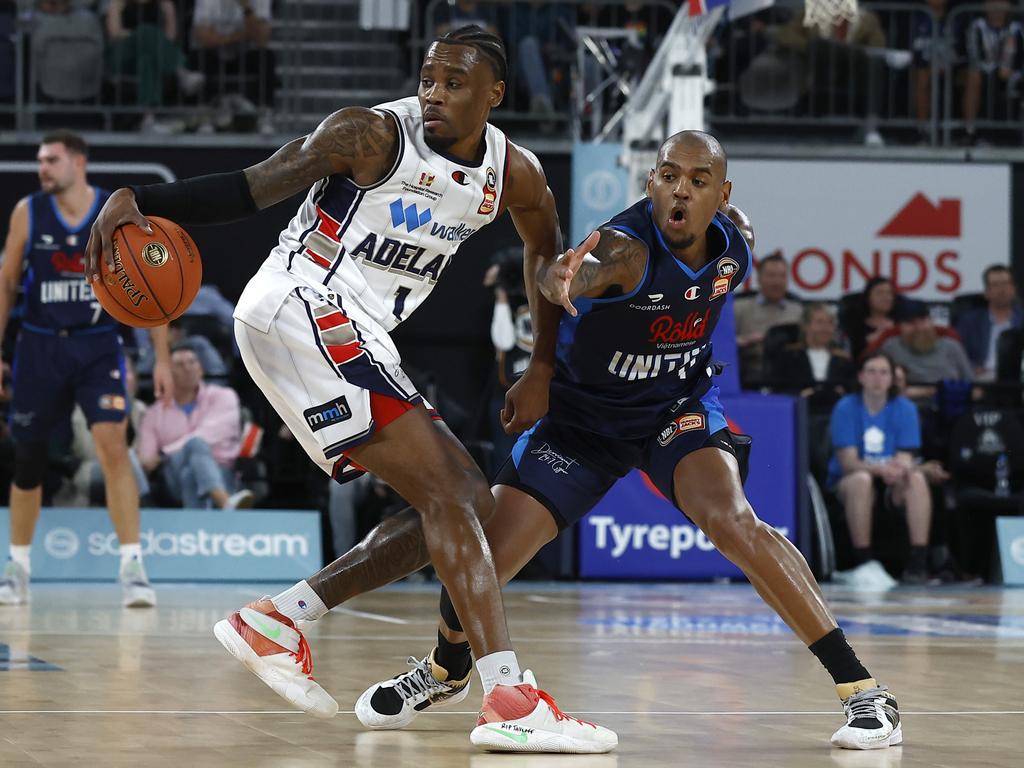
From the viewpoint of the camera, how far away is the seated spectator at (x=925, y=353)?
1267 cm

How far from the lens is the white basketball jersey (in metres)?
4.54

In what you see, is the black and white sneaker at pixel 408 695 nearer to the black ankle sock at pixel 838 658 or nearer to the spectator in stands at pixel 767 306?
the black ankle sock at pixel 838 658

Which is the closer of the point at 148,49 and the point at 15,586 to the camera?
the point at 15,586

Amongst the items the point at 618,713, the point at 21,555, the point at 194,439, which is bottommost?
the point at 21,555

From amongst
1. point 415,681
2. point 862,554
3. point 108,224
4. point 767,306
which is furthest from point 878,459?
point 108,224

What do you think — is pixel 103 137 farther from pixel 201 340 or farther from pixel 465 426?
pixel 465 426

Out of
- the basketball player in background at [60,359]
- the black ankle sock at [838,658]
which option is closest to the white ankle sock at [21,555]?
the basketball player in background at [60,359]

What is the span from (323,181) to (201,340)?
7.62 meters

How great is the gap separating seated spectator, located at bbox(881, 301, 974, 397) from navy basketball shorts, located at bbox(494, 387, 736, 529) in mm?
7952

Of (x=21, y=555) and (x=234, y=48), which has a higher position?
(x=234, y=48)

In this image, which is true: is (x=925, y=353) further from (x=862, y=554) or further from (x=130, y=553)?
(x=130, y=553)

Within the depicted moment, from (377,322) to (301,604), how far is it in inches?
32.9

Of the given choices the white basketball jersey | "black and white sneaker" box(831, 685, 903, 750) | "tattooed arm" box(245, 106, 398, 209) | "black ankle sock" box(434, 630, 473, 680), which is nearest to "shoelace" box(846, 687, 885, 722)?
"black and white sneaker" box(831, 685, 903, 750)

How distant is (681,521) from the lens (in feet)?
36.4
